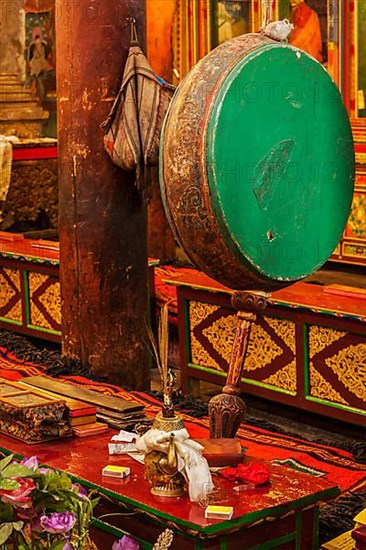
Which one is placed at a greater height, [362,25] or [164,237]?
[362,25]

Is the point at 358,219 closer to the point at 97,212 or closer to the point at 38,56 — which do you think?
the point at 38,56

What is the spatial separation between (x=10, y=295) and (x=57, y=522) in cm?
525

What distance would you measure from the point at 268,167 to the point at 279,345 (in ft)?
8.58

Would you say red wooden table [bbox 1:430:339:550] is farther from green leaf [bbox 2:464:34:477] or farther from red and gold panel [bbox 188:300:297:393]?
red and gold panel [bbox 188:300:297:393]

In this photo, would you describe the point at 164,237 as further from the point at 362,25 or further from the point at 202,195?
the point at 202,195

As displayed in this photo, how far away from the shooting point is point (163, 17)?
362 inches

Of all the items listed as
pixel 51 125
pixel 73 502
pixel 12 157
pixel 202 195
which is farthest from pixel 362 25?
pixel 73 502

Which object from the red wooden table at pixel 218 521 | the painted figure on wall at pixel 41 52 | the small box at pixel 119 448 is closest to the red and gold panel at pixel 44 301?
the small box at pixel 119 448

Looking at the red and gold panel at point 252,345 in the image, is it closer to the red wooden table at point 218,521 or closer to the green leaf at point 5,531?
the red wooden table at point 218,521

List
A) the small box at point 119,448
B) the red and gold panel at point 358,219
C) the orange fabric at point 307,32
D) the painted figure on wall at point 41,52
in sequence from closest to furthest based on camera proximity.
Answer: the small box at point 119,448, the red and gold panel at point 358,219, the orange fabric at point 307,32, the painted figure on wall at point 41,52

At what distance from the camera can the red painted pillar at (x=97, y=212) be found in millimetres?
5402

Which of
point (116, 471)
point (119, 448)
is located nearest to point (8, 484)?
point (116, 471)

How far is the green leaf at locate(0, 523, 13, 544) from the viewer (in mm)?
2445

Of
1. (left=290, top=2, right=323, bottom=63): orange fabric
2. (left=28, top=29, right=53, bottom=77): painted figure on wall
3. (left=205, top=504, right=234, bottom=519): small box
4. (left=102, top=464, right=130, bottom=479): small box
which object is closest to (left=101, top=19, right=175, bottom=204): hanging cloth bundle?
(left=102, top=464, right=130, bottom=479): small box
